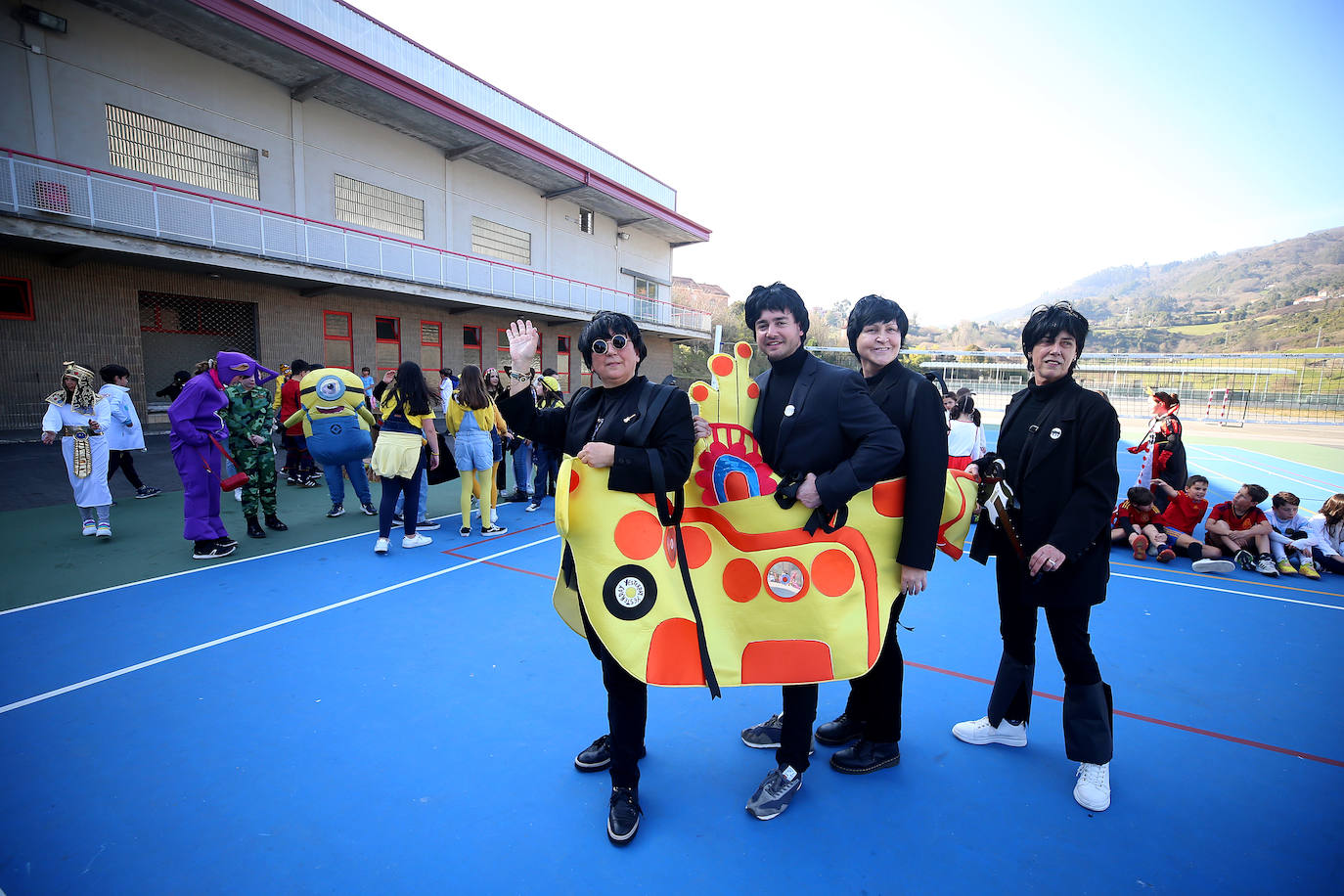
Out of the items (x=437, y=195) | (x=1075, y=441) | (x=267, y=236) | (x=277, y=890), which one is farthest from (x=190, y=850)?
(x=437, y=195)

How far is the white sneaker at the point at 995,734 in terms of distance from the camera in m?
2.86

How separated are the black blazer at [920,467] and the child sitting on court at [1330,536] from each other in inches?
257

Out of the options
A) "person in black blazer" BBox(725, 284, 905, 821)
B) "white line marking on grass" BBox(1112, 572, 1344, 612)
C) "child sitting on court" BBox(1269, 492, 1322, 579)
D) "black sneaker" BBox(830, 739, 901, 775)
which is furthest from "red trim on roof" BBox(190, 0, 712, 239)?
"child sitting on court" BBox(1269, 492, 1322, 579)

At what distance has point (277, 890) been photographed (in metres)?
2.00

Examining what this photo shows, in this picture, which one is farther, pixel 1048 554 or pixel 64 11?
pixel 64 11

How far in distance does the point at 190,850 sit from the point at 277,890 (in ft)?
1.55

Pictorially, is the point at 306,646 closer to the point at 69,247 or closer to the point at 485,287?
the point at 69,247

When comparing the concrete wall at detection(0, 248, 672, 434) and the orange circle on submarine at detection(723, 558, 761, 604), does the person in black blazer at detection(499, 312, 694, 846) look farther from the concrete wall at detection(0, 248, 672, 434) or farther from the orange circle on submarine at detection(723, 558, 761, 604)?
the concrete wall at detection(0, 248, 672, 434)

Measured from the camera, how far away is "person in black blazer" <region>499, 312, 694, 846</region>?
6.59ft

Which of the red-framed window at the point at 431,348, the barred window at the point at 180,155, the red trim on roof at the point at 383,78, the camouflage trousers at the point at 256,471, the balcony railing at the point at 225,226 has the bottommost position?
the camouflage trousers at the point at 256,471

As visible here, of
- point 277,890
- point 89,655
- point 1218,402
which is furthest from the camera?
point 1218,402

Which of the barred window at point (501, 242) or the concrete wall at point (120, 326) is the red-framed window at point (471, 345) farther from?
the concrete wall at point (120, 326)

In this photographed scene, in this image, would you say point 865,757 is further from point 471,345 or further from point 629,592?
point 471,345

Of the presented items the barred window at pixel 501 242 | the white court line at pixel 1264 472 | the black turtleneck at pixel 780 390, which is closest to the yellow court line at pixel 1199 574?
the black turtleneck at pixel 780 390
